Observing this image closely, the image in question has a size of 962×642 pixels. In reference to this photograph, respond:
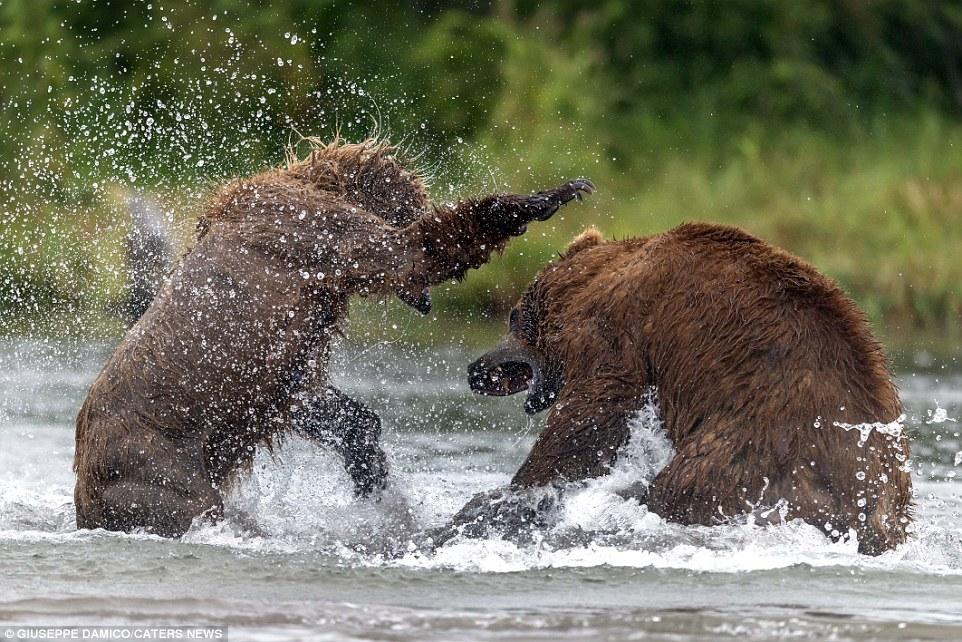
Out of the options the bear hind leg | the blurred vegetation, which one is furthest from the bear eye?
the blurred vegetation

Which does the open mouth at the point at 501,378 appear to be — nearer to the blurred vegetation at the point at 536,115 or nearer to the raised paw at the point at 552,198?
the raised paw at the point at 552,198

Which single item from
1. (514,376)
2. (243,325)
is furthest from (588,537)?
(243,325)

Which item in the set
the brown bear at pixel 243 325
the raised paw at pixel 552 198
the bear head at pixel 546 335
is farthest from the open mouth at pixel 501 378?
the raised paw at pixel 552 198

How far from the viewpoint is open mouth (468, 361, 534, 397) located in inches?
287

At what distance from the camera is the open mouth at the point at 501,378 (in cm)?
729

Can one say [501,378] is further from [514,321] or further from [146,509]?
[146,509]

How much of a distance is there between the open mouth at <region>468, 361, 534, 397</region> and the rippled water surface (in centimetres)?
64

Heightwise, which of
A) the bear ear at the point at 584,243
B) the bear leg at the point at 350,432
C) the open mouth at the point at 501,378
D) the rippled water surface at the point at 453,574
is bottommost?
the rippled water surface at the point at 453,574

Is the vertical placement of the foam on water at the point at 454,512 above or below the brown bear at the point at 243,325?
below

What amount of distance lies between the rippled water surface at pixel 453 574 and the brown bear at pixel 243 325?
0.21 meters

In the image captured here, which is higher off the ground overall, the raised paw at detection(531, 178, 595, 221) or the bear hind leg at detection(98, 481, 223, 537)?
the raised paw at detection(531, 178, 595, 221)

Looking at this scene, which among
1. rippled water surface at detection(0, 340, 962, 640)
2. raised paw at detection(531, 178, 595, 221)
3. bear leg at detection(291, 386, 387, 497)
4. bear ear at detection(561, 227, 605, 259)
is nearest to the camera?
rippled water surface at detection(0, 340, 962, 640)

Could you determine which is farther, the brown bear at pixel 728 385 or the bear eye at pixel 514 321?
the bear eye at pixel 514 321

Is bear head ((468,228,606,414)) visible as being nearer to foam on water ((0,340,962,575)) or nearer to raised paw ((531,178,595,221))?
raised paw ((531,178,595,221))
